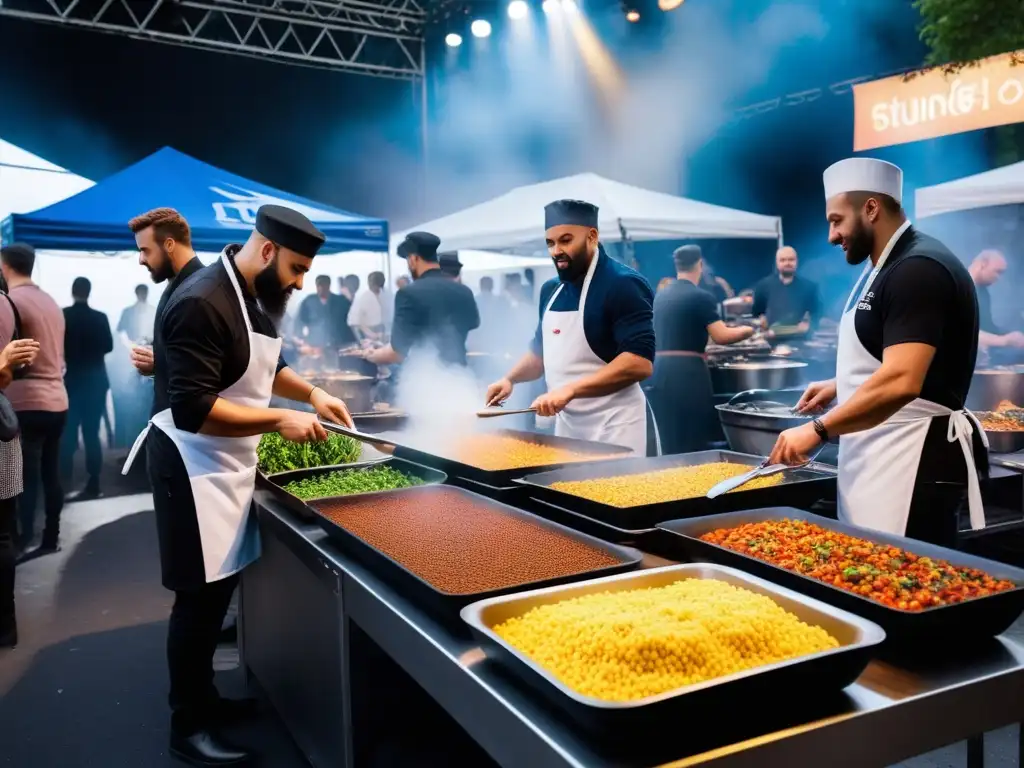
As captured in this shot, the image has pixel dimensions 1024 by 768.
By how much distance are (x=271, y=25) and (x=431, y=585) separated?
37.7ft

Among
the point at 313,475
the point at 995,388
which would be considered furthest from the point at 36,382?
the point at 995,388

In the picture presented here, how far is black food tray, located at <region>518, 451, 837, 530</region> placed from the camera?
5.70 ft

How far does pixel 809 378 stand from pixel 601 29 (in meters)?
8.18

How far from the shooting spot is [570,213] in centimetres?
296

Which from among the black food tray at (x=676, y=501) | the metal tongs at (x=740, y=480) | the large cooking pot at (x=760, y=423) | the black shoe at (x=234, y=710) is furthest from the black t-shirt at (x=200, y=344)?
the large cooking pot at (x=760, y=423)

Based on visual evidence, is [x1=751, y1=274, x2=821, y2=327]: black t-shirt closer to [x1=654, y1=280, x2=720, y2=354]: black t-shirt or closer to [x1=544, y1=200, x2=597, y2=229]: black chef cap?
[x1=654, y1=280, x2=720, y2=354]: black t-shirt

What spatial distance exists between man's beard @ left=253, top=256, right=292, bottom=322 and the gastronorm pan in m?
1.36

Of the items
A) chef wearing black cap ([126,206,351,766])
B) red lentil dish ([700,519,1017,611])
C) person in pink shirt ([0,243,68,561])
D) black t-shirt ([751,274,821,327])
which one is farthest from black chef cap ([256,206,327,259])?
black t-shirt ([751,274,821,327])

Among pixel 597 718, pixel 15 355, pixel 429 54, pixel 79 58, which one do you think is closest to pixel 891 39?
pixel 429 54

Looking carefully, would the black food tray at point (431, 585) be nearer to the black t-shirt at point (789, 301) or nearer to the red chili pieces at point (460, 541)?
the red chili pieces at point (460, 541)

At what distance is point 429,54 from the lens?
445 inches

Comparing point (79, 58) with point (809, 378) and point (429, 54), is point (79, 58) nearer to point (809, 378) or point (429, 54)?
point (429, 54)

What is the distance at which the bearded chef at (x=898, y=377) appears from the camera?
186 cm

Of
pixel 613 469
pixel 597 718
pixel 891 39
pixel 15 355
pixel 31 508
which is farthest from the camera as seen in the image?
pixel 891 39
